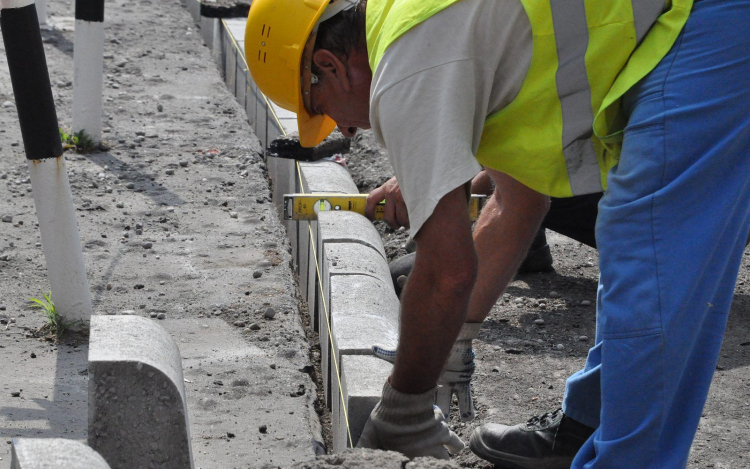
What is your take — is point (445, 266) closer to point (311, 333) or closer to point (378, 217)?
point (378, 217)

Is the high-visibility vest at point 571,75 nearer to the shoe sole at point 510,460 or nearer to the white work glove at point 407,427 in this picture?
the white work glove at point 407,427

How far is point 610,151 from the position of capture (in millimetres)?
2232

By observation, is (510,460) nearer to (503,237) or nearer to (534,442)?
(534,442)

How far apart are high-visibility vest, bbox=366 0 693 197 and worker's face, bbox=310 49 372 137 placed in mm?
159

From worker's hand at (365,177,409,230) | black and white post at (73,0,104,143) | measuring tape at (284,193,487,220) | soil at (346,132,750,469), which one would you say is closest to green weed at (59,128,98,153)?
black and white post at (73,0,104,143)

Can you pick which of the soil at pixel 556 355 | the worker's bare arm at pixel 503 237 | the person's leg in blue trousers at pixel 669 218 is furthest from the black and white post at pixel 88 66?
the person's leg in blue trousers at pixel 669 218

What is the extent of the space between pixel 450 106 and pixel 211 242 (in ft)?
9.80

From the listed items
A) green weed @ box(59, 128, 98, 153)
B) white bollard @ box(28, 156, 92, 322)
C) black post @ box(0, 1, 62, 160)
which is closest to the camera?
black post @ box(0, 1, 62, 160)

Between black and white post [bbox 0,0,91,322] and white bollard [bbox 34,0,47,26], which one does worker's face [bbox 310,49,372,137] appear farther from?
white bollard [bbox 34,0,47,26]

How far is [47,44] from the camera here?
356 inches

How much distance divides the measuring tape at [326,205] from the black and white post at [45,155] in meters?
0.93

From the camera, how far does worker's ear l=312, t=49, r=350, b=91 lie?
241 cm

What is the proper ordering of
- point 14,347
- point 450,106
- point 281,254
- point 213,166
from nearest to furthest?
point 450,106
point 14,347
point 281,254
point 213,166

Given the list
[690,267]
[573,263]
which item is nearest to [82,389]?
[690,267]
